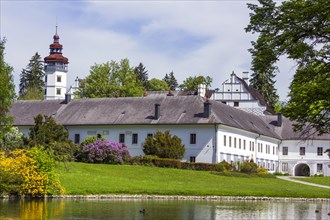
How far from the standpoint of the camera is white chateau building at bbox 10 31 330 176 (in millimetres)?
63000

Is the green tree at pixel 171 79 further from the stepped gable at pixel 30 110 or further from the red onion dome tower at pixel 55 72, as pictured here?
the stepped gable at pixel 30 110

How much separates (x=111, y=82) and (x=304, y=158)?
102 ft

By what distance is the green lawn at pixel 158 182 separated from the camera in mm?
35781

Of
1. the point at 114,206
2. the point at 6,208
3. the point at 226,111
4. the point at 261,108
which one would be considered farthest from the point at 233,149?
the point at 6,208

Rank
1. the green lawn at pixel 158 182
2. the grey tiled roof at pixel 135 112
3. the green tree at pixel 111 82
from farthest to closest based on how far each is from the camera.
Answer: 1. the green tree at pixel 111 82
2. the grey tiled roof at pixel 135 112
3. the green lawn at pixel 158 182

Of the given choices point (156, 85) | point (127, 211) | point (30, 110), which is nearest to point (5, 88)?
point (127, 211)

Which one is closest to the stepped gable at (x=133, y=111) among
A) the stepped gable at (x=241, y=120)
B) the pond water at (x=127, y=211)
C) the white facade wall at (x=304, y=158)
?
the stepped gable at (x=241, y=120)

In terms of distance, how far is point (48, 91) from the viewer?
114 m

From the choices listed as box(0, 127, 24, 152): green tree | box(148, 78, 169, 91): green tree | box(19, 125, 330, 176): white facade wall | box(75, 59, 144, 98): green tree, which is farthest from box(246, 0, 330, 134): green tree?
box(148, 78, 169, 91): green tree

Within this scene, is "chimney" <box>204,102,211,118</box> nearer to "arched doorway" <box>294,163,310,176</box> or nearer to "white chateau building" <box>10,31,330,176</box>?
"white chateau building" <box>10,31,330,176</box>

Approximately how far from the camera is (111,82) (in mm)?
95000

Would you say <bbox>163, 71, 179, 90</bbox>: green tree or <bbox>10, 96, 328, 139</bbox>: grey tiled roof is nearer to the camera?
<bbox>10, 96, 328, 139</bbox>: grey tiled roof

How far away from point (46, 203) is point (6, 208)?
361 cm

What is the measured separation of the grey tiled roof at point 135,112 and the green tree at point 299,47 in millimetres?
39443
